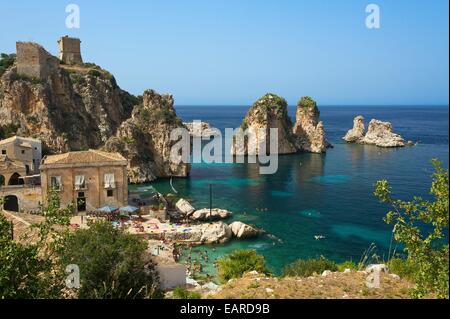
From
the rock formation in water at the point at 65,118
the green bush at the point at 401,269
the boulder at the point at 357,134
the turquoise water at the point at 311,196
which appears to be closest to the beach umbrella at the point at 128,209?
the turquoise water at the point at 311,196

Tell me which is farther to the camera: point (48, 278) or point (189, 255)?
point (189, 255)

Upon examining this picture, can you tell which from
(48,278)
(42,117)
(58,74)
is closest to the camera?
(48,278)

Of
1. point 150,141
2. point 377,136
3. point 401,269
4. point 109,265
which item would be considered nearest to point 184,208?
point 150,141

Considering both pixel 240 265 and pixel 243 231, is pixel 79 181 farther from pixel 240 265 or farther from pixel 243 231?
pixel 240 265

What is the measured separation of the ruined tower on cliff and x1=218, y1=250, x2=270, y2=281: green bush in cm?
6981

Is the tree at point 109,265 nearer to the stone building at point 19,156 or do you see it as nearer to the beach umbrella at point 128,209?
the beach umbrella at point 128,209

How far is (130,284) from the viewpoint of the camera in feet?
46.2

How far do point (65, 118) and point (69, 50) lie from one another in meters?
21.8

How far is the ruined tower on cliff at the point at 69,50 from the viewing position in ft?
261

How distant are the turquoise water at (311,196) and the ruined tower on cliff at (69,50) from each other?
32.9 m

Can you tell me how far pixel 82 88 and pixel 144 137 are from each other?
832 inches

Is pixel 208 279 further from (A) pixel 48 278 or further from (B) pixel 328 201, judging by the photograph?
(B) pixel 328 201
